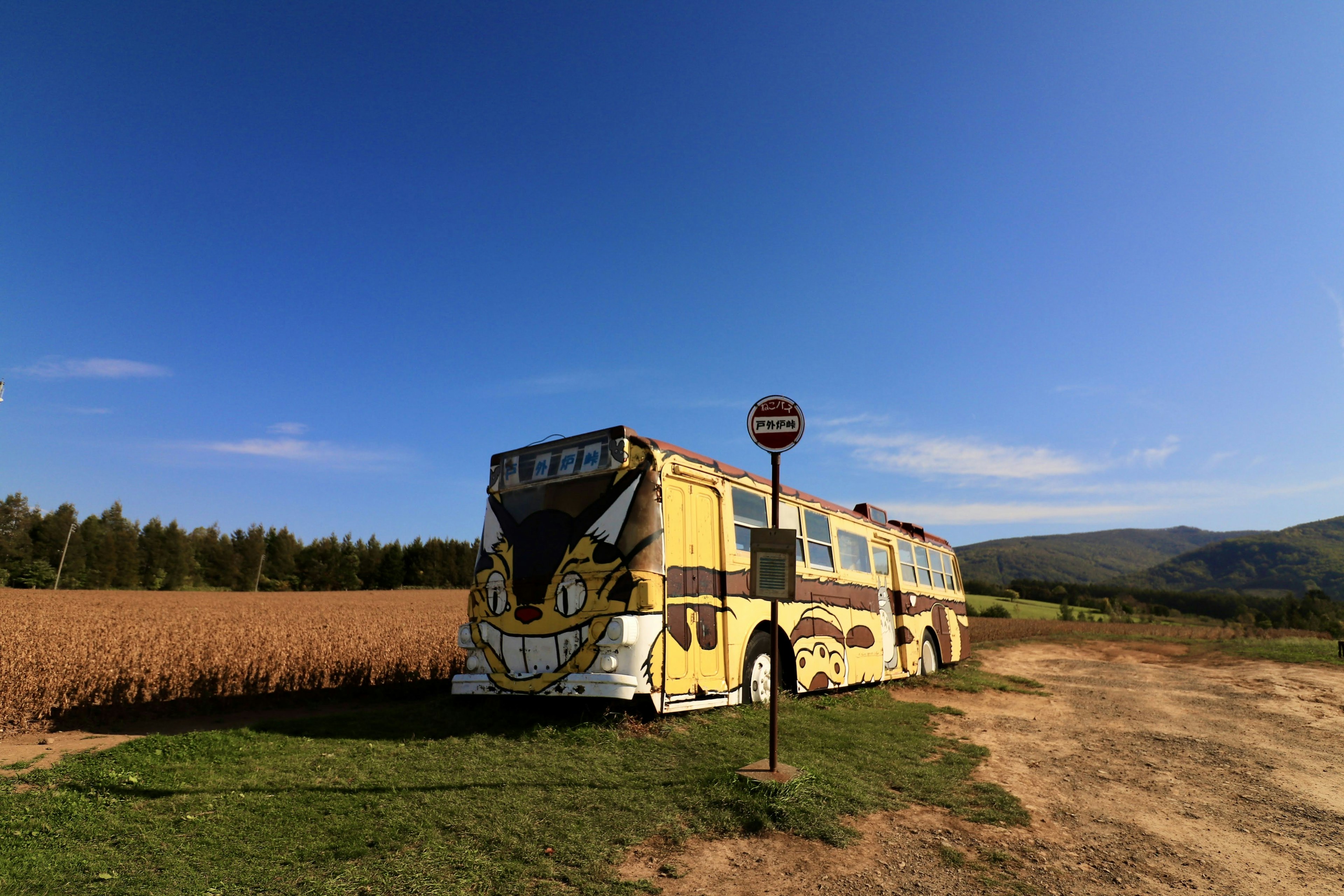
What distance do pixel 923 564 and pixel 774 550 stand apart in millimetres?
10834

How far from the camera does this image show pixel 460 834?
418 cm

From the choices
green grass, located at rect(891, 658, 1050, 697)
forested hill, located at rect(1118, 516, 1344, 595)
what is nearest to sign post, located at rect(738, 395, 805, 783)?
green grass, located at rect(891, 658, 1050, 697)

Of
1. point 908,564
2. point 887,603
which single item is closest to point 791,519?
point 887,603

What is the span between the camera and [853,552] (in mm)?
11523

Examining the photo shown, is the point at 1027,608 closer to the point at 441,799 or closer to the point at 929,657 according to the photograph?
the point at 929,657

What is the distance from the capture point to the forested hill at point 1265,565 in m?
134

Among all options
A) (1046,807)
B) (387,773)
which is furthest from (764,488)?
(387,773)

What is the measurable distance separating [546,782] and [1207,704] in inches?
504

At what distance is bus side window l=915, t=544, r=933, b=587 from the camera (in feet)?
48.5

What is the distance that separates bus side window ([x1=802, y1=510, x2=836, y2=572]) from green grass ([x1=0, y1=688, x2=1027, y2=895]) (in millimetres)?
2793

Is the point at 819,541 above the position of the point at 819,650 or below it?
above

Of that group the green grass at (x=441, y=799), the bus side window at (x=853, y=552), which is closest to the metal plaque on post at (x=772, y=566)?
the green grass at (x=441, y=799)

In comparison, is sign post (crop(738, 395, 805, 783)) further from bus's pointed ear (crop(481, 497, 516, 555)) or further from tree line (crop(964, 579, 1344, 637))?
tree line (crop(964, 579, 1344, 637))

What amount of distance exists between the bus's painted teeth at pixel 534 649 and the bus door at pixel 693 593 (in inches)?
38.8
